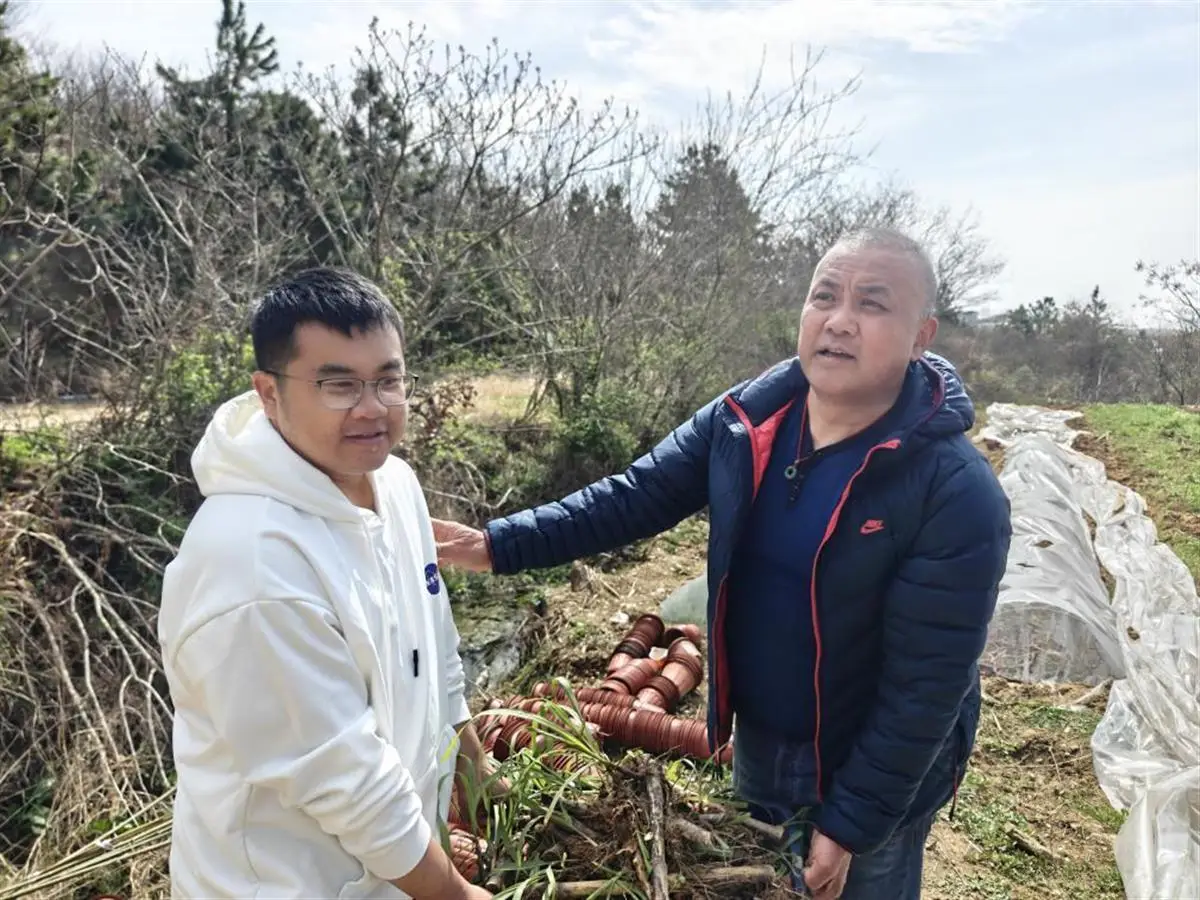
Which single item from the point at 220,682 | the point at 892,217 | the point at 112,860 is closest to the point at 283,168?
the point at 112,860

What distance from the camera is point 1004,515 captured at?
157cm

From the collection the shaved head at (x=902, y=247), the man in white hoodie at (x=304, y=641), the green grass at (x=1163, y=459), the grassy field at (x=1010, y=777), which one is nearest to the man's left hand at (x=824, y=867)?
the man in white hoodie at (x=304, y=641)

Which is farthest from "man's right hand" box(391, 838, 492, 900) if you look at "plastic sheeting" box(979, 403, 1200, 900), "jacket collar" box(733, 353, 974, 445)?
"plastic sheeting" box(979, 403, 1200, 900)

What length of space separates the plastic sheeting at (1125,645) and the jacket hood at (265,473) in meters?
3.43

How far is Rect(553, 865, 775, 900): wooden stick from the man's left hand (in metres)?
0.26

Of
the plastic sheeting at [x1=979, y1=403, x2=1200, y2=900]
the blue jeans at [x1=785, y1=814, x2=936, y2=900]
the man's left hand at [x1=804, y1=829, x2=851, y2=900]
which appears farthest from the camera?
the plastic sheeting at [x1=979, y1=403, x2=1200, y2=900]

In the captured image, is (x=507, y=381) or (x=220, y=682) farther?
(x=507, y=381)

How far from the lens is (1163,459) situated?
33.7 ft

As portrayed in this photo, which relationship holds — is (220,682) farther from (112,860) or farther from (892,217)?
(892,217)

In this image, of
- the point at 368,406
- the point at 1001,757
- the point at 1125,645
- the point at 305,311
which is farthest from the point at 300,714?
the point at 1125,645

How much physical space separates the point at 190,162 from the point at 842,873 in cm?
885

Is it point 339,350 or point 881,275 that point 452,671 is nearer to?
point 339,350

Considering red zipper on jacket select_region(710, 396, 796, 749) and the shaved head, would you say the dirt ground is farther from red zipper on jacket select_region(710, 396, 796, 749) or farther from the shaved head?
the shaved head

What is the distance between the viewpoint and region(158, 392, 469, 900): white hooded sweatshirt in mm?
1180
